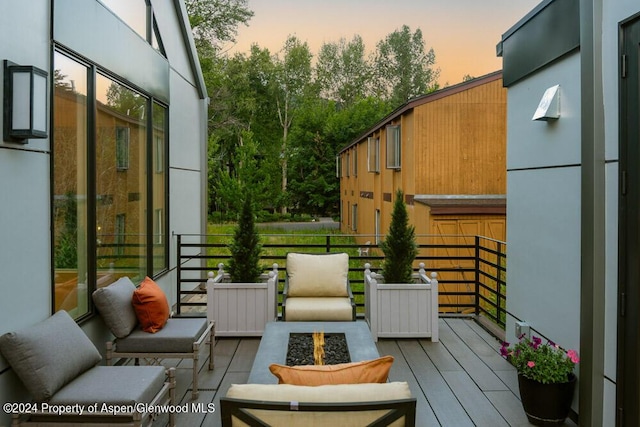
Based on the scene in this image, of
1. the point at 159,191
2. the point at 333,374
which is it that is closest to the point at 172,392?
the point at 333,374

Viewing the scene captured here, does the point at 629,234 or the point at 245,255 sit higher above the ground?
the point at 629,234

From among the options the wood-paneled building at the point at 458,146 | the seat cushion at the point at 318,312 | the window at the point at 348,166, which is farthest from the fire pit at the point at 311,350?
the window at the point at 348,166

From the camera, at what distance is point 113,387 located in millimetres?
3324

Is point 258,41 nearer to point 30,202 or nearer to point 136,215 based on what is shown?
point 136,215

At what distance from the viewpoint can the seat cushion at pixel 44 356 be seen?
10.3 ft

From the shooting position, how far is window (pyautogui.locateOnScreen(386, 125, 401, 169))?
12040 millimetres

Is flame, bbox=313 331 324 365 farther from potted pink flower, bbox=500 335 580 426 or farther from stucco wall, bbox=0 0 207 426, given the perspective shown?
stucco wall, bbox=0 0 207 426

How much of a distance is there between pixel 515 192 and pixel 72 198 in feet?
12.7

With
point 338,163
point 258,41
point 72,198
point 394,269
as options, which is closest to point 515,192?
point 394,269

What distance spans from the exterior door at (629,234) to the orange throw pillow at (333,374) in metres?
1.54

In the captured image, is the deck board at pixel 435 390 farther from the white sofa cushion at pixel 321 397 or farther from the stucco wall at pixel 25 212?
the stucco wall at pixel 25 212

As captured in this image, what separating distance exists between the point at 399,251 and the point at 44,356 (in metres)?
4.01

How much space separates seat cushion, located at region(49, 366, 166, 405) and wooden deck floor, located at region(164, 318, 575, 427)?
568 millimetres

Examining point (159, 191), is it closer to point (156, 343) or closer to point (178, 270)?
point (178, 270)
